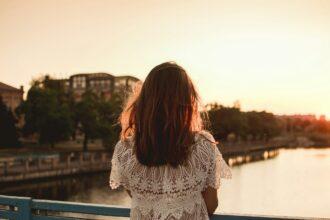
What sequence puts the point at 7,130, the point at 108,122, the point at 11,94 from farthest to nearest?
the point at 11,94 < the point at 108,122 < the point at 7,130

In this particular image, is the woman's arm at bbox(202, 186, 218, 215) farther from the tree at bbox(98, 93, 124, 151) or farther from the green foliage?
the green foliage

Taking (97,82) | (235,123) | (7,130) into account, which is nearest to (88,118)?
Result: (7,130)

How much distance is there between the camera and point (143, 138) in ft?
6.65

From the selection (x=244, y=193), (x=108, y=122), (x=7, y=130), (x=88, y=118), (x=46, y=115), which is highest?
(x=46, y=115)

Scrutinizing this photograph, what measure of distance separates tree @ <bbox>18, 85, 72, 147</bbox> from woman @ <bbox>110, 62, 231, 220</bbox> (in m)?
39.0

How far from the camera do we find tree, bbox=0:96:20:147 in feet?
140

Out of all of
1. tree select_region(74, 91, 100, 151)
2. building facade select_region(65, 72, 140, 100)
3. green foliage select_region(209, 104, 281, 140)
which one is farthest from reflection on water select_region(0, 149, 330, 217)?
building facade select_region(65, 72, 140, 100)

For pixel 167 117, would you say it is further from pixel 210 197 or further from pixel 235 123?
pixel 235 123

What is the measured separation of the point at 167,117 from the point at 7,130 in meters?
43.4

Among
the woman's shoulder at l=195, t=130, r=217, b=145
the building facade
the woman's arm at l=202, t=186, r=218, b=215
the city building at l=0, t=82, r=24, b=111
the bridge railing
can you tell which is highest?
the building facade

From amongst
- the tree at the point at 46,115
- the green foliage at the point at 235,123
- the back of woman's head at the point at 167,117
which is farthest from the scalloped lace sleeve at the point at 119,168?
the green foliage at the point at 235,123

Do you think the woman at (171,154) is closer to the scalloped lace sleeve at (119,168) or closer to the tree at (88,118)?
the scalloped lace sleeve at (119,168)

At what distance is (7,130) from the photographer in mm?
42750

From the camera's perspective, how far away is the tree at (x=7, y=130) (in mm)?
42750
